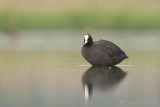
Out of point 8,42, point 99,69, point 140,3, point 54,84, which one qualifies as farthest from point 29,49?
point 140,3

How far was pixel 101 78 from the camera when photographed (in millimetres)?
10094

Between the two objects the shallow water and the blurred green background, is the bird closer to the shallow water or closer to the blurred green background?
the shallow water

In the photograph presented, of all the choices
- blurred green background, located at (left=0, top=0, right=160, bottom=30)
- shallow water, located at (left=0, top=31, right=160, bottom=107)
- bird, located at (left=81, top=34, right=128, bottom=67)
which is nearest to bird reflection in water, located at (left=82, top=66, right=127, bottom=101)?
shallow water, located at (left=0, top=31, right=160, bottom=107)

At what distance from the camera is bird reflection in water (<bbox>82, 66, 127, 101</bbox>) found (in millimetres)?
9074

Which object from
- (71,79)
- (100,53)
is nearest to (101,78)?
(71,79)

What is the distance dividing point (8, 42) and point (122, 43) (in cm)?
326

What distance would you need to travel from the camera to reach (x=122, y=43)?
18.2 meters

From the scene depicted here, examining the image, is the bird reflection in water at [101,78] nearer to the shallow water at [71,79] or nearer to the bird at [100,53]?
the shallow water at [71,79]

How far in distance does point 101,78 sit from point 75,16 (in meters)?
14.2

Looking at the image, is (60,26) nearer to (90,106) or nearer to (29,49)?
(29,49)

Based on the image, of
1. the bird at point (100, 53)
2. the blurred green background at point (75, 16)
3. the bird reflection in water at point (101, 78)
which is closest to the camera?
the bird reflection in water at point (101, 78)

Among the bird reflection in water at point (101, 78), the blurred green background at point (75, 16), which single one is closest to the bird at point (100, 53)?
the bird reflection in water at point (101, 78)

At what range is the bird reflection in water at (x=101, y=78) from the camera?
9.07 meters

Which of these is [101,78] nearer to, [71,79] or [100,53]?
[71,79]
